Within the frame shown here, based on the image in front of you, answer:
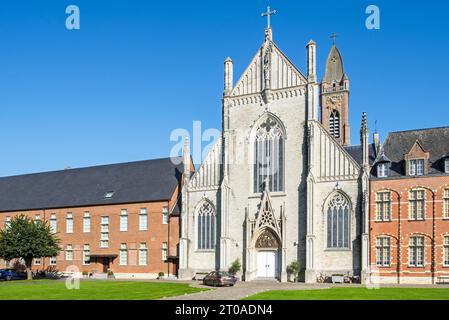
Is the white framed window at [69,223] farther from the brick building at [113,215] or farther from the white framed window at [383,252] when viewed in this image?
the white framed window at [383,252]

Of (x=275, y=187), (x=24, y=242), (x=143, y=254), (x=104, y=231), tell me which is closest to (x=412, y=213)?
(x=275, y=187)

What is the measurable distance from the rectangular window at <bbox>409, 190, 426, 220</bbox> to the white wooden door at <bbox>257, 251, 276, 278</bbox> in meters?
11.6

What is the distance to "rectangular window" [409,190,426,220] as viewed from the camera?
44125mm

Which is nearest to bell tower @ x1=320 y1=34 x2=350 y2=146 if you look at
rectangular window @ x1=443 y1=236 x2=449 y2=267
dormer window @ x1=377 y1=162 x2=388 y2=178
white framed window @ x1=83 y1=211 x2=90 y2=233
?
dormer window @ x1=377 y1=162 x2=388 y2=178

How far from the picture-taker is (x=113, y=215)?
59.9 metres

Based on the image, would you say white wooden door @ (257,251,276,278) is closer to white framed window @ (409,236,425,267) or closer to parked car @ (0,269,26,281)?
white framed window @ (409,236,425,267)

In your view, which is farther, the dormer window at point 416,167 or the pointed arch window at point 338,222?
the pointed arch window at point 338,222

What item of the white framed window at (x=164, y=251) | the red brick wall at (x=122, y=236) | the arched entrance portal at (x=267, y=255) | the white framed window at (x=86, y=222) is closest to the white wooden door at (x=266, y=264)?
the arched entrance portal at (x=267, y=255)

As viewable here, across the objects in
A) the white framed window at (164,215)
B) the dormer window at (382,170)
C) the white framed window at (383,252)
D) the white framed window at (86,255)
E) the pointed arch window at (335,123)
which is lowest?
the white framed window at (86,255)

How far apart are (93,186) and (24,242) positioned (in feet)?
37.6

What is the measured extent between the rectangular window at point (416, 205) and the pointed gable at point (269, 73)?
1274 centimetres

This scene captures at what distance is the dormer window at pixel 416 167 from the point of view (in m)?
44.7
